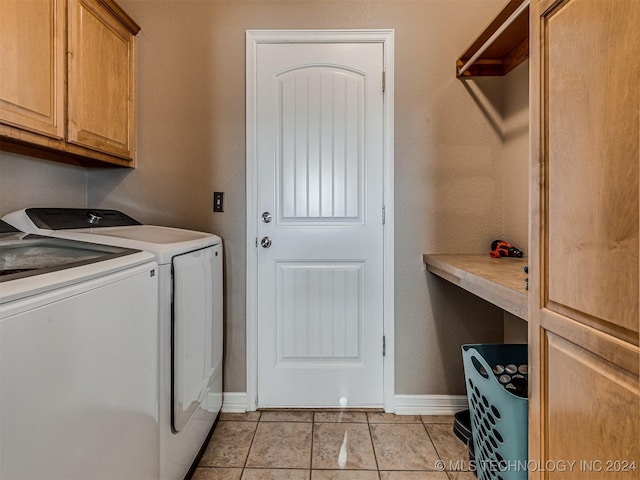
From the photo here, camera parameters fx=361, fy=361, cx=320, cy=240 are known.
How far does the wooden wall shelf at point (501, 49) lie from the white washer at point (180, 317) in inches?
63.6

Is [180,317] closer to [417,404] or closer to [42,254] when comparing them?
[42,254]

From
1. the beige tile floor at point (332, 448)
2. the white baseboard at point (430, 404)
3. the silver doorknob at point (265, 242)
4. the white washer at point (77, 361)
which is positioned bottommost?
the beige tile floor at point (332, 448)

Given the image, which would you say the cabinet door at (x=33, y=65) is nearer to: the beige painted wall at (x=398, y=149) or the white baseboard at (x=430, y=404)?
the beige painted wall at (x=398, y=149)

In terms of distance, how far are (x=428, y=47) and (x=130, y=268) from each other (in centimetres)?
191

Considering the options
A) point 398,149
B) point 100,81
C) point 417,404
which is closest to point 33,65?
point 100,81

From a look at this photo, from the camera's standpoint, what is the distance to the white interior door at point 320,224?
80.3 inches

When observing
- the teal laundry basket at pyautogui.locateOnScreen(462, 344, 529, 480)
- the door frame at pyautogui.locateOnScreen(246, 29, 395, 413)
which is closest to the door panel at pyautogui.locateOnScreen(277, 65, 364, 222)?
the door frame at pyautogui.locateOnScreen(246, 29, 395, 413)

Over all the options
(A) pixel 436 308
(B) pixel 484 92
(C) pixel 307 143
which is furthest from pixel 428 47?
(A) pixel 436 308

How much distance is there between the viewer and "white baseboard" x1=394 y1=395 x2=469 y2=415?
80.7 inches

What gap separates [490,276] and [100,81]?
6.48ft

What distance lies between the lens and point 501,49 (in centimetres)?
187

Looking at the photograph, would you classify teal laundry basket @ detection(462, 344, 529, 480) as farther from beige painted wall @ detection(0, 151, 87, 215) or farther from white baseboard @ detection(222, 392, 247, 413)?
beige painted wall @ detection(0, 151, 87, 215)

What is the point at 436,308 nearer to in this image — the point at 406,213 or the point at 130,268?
the point at 406,213

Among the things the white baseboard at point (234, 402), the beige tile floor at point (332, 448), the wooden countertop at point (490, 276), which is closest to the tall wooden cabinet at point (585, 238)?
the wooden countertop at point (490, 276)
